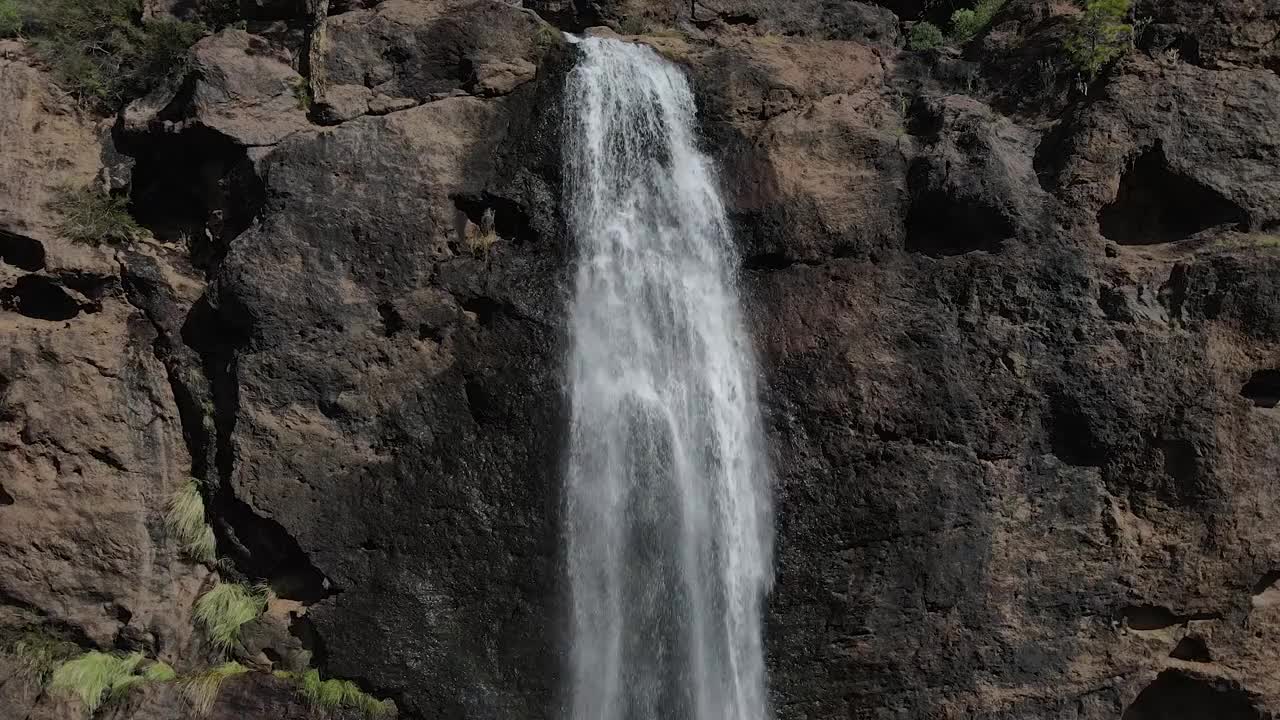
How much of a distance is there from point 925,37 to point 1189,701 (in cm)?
793

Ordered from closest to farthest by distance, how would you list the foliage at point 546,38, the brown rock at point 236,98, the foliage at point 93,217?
the foliage at point 93,217 < the brown rock at point 236,98 < the foliage at point 546,38

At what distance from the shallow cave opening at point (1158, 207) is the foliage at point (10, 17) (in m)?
11.4

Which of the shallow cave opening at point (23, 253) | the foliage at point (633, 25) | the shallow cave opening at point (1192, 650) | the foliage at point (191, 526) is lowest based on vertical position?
the foliage at point (191, 526)

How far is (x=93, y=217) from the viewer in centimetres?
770

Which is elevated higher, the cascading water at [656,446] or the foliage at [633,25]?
the foliage at [633,25]

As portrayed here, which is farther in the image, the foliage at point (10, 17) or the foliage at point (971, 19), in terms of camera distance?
the foliage at point (971, 19)

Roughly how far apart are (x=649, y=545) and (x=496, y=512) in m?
1.39

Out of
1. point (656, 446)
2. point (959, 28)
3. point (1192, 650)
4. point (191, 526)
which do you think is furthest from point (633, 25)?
point (1192, 650)

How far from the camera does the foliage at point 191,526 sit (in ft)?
23.8

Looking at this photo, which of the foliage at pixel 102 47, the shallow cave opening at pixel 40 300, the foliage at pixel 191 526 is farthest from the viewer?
the foliage at pixel 102 47

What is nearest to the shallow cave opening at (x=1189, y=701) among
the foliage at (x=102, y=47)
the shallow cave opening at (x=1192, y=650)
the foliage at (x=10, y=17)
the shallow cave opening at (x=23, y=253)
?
the shallow cave opening at (x=1192, y=650)

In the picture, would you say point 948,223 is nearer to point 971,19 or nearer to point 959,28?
point 959,28

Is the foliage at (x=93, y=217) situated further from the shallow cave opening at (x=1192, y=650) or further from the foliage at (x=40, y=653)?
the shallow cave opening at (x=1192, y=650)

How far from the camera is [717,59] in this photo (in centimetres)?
874
